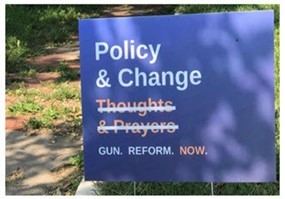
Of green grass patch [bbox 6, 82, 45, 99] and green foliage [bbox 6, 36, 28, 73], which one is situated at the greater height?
green foliage [bbox 6, 36, 28, 73]

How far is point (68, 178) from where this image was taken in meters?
4.37

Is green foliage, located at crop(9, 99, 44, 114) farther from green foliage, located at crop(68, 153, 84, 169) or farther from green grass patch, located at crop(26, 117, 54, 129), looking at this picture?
green foliage, located at crop(68, 153, 84, 169)

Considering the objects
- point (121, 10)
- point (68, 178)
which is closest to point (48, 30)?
point (121, 10)

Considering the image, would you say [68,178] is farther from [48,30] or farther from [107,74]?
[48,30]

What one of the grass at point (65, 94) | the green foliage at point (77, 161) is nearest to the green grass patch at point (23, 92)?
the grass at point (65, 94)

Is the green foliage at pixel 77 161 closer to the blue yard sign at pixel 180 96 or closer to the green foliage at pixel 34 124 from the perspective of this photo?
the green foliage at pixel 34 124

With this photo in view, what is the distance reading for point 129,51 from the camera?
3.26 metres

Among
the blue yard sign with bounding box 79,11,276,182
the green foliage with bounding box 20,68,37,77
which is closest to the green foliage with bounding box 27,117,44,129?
the green foliage with bounding box 20,68,37,77

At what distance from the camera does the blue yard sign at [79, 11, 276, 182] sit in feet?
10.4

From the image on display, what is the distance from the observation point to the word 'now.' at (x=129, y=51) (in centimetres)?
324

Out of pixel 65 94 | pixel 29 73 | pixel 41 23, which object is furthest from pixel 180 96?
pixel 41 23

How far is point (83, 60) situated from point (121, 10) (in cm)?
1072

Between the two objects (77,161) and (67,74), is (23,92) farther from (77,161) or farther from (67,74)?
(77,161)

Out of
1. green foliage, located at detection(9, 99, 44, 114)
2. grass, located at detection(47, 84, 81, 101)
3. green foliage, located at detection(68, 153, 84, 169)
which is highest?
grass, located at detection(47, 84, 81, 101)
